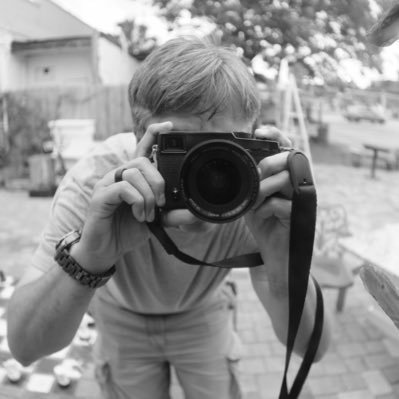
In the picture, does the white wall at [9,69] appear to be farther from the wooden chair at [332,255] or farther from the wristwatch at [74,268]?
the wristwatch at [74,268]

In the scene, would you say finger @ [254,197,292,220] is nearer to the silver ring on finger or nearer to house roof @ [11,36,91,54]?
the silver ring on finger

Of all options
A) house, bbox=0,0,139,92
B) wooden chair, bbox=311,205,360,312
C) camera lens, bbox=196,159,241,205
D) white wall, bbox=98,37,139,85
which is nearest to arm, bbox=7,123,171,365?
camera lens, bbox=196,159,241,205

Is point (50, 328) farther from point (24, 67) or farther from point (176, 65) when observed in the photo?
point (24, 67)

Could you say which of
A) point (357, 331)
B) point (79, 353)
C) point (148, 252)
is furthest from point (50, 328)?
point (357, 331)

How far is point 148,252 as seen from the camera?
1226 mm

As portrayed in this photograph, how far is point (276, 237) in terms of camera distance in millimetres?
1022

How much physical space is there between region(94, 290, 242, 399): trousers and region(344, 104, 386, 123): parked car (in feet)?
72.7

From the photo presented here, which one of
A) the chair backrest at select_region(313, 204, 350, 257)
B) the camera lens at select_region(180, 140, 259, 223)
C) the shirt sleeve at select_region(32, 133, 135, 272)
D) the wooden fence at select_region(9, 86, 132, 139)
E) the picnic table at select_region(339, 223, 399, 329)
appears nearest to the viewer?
the picnic table at select_region(339, 223, 399, 329)

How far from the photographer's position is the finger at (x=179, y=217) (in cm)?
94

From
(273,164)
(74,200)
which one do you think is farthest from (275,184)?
(74,200)

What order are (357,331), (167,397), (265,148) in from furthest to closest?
1. (357,331)
2. (167,397)
3. (265,148)

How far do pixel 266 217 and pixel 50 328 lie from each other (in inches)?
25.5

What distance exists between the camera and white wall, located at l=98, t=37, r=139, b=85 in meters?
10.5

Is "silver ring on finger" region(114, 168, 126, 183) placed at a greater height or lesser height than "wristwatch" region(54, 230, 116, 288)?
greater
